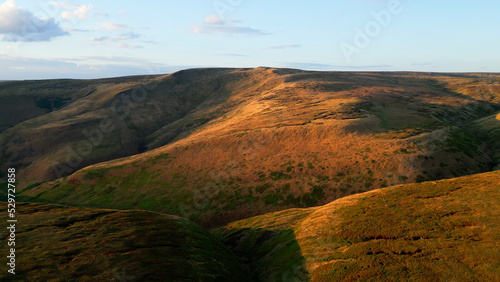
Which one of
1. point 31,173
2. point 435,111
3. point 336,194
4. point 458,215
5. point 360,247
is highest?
point 435,111

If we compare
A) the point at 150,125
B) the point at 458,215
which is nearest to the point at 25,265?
the point at 458,215

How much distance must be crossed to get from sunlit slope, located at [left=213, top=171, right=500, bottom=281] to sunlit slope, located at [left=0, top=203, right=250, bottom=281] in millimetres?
7166

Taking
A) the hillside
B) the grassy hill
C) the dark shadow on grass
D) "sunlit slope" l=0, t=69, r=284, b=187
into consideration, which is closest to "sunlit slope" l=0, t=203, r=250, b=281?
the grassy hill

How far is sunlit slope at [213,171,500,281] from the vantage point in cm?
2580

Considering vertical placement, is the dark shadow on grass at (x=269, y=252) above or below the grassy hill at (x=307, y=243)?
below

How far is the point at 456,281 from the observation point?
76.0 ft

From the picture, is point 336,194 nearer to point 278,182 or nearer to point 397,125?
point 278,182

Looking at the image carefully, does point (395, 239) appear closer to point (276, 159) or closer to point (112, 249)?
point (112, 249)

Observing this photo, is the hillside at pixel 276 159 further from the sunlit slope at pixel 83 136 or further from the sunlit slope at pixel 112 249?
the sunlit slope at pixel 112 249

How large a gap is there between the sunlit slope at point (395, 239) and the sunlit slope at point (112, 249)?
7.17m

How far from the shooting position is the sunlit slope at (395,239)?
84.6 feet

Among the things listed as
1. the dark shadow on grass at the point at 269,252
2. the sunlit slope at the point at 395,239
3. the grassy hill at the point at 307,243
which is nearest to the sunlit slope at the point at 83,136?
the grassy hill at the point at 307,243

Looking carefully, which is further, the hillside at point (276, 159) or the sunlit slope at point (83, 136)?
the sunlit slope at point (83, 136)

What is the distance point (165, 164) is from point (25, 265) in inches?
2785
